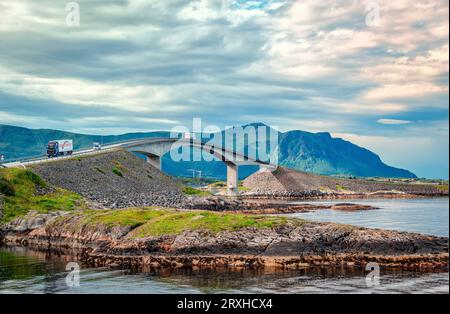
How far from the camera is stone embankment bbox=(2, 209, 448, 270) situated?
1821 inches

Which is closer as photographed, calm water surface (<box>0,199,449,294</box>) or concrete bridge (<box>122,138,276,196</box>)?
calm water surface (<box>0,199,449,294</box>)

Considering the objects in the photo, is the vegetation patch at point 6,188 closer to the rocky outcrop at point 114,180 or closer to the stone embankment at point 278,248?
the rocky outcrop at point 114,180

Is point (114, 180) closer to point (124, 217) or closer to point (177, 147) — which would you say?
point (124, 217)

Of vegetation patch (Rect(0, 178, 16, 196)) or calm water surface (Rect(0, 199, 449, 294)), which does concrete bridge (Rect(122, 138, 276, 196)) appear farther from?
calm water surface (Rect(0, 199, 449, 294))

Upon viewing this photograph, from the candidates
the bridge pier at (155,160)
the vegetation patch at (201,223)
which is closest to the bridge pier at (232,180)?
the bridge pier at (155,160)

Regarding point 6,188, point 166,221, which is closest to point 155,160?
point 6,188

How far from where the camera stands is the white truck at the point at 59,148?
120312mm

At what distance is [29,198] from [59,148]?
41.1m

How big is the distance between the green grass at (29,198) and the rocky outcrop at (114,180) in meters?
4.88

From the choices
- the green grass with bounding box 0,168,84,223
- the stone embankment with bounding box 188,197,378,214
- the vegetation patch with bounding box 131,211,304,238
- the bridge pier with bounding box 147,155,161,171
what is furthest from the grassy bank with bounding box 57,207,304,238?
the bridge pier with bounding box 147,155,161,171

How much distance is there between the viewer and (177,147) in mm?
169750

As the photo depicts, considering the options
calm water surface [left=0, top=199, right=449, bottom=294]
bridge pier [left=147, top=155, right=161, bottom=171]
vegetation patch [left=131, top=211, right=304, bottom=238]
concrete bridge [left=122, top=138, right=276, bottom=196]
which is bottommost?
calm water surface [left=0, top=199, right=449, bottom=294]

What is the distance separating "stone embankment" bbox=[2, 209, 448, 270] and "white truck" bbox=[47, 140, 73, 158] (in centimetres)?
6833
